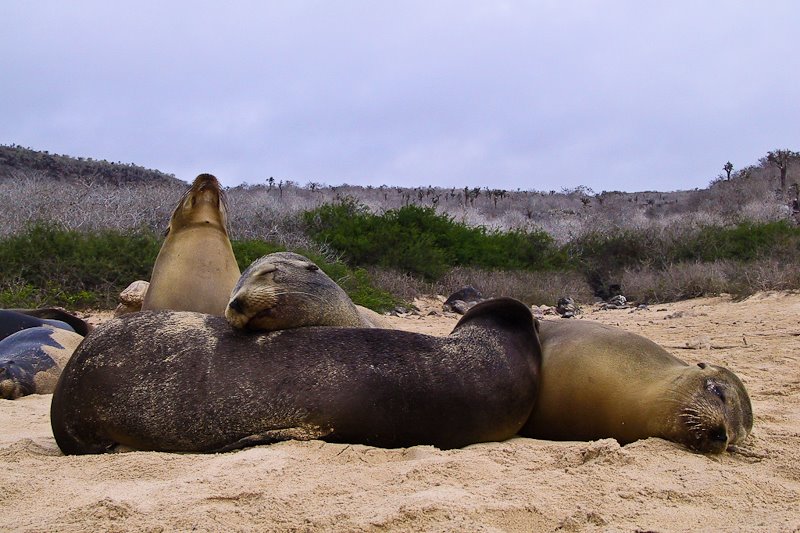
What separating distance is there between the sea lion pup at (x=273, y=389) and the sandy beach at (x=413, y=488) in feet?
0.34

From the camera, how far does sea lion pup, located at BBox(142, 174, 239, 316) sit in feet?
14.4

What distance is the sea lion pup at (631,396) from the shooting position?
316 centimetres

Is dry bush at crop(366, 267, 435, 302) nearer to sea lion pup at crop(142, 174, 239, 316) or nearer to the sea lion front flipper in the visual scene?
sea lion pup at crop(142, 174, 239, 316)

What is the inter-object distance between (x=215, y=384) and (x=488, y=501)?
125 centimetres

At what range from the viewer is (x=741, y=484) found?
2.58 metres

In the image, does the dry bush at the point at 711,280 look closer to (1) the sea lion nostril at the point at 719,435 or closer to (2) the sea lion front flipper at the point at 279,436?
(1) the sea lion nostril at the point at 719,435

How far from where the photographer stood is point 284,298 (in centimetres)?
339

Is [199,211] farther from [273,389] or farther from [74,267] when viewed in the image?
[74,267]

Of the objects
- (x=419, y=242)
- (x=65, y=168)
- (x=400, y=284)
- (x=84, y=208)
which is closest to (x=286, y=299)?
(x=400, y=284)

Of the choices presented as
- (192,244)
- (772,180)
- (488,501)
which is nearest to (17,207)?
(192,244)

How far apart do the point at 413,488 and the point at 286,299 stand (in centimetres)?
126

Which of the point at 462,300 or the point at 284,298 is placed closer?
the point at 284,298

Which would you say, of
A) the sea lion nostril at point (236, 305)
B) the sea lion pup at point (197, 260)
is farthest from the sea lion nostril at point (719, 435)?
the sea lion pup at point (197, 260)

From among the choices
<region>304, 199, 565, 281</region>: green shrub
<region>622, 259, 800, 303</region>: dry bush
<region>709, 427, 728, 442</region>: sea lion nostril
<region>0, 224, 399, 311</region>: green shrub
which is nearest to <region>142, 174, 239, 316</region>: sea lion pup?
<region>709, 427, 728, 442</region>: sea lion nostril
